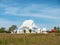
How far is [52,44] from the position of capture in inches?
520

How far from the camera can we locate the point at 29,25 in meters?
78.8

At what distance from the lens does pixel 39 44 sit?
1285cm

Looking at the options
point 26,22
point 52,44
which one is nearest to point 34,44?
point 52,44

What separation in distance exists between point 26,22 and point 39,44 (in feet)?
234

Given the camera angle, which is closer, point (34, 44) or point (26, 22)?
point (34, 44)

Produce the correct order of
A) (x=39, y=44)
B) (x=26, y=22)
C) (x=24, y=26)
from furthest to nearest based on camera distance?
(x=26, y=22) → (x=24, y=26) → (x=39, y=44)

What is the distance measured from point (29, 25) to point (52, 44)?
215ft

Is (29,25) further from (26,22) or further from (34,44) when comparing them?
(34,44)

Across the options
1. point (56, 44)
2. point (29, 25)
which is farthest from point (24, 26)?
point (56, 44)

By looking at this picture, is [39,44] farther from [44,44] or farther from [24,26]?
[24,26]

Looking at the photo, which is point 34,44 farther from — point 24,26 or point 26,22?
point 26,22

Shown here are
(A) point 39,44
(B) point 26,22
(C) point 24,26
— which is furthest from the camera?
(B) point 26,22

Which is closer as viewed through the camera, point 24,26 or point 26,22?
point 24,26

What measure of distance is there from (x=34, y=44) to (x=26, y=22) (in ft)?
234
